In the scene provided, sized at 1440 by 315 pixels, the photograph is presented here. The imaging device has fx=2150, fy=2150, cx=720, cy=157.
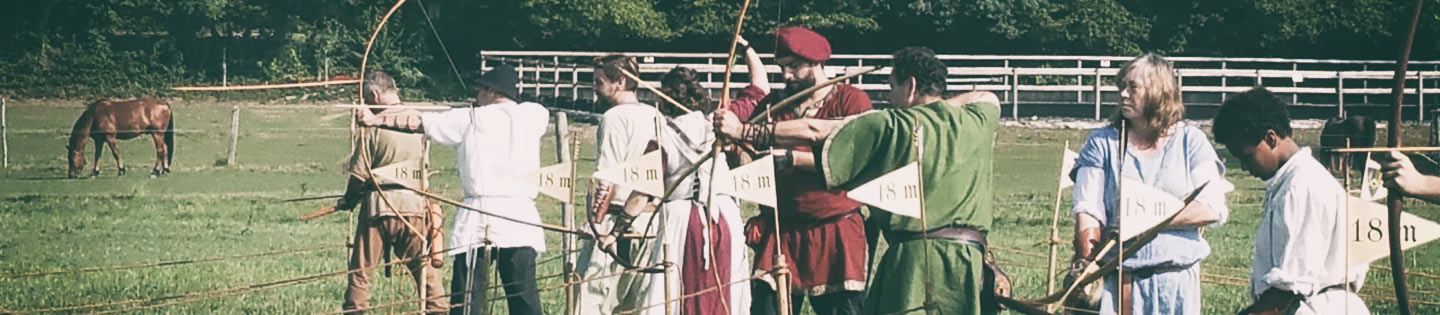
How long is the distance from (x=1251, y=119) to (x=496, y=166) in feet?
9.15

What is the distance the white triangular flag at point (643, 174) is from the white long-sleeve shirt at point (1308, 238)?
75.9 inches

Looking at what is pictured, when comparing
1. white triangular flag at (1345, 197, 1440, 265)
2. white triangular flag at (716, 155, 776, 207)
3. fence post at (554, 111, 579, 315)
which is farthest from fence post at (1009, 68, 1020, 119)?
white triangular flag at (1345, 197, 1440, 265)

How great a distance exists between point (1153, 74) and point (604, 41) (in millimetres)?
20915

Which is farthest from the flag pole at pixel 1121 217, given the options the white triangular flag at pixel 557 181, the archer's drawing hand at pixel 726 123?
the white triangular flag at pixel 557 181

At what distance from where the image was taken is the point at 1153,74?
193 inches

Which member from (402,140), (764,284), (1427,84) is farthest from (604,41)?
(764,284)

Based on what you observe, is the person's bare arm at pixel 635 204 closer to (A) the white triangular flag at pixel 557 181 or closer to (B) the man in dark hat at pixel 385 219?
(A) the white triangular flag at pixel 557 181

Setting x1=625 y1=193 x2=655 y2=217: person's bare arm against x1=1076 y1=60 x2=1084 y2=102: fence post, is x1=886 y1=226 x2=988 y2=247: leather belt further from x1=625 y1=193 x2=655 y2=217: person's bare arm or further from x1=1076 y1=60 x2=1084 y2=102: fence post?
x1=1076 y1=60 x2=1084 y2=102: fence post

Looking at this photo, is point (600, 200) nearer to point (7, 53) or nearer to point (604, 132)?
point (604, 132)

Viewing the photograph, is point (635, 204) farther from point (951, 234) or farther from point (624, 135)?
point (951, 234)

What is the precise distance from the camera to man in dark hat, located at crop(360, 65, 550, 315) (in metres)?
6.68

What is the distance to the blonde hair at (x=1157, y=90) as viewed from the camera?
4918 millimetres

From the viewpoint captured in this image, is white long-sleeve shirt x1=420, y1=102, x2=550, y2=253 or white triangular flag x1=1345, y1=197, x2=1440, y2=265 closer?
white triangular flag x1=1345, y1=197, x2=1440, y2=265

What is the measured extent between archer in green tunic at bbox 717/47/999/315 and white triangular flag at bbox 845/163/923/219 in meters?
0.04
